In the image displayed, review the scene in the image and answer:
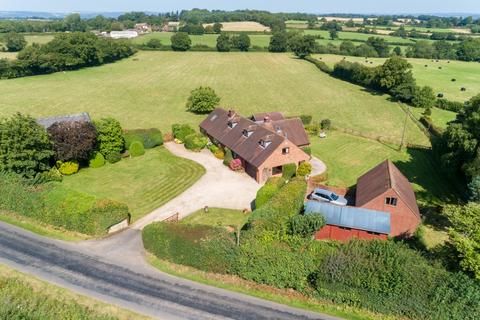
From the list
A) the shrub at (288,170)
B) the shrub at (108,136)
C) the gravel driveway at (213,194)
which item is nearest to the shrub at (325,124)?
the shrub at (288,170)

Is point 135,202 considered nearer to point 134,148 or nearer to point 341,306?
point 134,148

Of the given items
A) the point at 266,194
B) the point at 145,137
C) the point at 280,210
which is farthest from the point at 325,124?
the point at 280,210

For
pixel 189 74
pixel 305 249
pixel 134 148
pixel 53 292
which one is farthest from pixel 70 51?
pixel 305 249

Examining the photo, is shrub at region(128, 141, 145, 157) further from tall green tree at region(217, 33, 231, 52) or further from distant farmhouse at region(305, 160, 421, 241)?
tall green tree at region(217, 33, 231, 52)

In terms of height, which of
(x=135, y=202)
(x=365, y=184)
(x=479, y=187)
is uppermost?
(x=479, y=187)

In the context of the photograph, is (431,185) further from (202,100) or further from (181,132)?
(202,100)

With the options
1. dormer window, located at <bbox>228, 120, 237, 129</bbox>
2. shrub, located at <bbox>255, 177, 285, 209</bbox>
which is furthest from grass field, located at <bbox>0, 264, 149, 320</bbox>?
dormer window, located at <bbox>228, 120, 237, 129</bbox>
